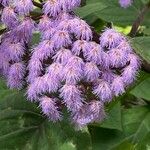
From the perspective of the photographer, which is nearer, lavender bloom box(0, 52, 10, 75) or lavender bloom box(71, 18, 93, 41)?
lavender bloom box(71, 18, 93, 41)

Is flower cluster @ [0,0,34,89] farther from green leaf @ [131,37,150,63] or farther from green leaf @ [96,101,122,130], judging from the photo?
green leaf @ [96,101,122,130]

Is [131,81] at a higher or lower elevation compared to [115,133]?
higher

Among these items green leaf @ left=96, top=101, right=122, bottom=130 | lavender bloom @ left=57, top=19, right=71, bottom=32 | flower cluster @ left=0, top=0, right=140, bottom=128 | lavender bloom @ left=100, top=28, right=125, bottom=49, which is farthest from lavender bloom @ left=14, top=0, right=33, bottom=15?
green leaf @ left=96, top=101, right=122, bottom=130

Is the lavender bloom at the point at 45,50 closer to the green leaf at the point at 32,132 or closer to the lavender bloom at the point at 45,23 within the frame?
the lavender bloom at the point at 45,23

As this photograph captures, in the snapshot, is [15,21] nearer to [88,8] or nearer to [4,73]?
[4,73]

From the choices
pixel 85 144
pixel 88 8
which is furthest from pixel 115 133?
pixel 88 8

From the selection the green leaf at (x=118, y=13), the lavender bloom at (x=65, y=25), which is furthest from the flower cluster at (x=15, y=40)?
the green leaf at (x=118, y=13)

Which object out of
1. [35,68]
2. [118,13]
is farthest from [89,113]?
[118,13]
